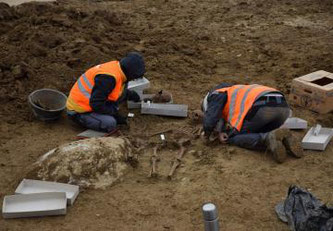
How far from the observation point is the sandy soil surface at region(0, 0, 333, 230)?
5215 millimetres

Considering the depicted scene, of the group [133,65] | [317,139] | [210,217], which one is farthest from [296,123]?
[210,217]

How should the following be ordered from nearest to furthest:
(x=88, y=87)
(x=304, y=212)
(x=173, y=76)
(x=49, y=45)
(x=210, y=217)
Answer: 1. (x=210, y=217)
2. (x=304, y=212)
3. (x=88, y=87)
4. (x=173, y=76)
5. (x=49, y=45)

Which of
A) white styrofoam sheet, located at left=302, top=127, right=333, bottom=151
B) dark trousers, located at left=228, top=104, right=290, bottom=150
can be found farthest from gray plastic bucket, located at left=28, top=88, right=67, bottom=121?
white styrofoam sheet, located at left=302, top=127, right=333, bottom=151

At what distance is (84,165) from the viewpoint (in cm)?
566

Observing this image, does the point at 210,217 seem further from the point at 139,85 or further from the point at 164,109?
the point at 139,85

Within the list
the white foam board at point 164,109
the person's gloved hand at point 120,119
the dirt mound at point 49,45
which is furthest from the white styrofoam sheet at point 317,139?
the dirt mound at point 49,45

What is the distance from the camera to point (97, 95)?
6.81 meters

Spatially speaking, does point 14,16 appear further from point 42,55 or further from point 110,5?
Result: point 110,5

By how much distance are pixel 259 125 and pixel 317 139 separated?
81cm

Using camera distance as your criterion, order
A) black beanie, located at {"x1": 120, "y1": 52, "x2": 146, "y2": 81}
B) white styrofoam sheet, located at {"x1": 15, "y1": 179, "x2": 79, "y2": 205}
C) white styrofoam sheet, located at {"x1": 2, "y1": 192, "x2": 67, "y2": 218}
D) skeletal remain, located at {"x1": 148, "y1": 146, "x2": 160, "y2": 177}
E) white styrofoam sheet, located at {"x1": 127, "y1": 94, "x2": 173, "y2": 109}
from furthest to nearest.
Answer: white styrofoam sheet, located at {"x1": 127, "y1": 94, "x2": 173, "y2": 109} → black beanie, located at {"x1": 120, "y1": 52, "x2": 146, "y2": 81} → skeletal remain, located at {"x1": 148, "y1": 146, "x2": 160, "y2": 177} → white styrofoam sheet, located at {"x1": 15, "y1": 179, "x2": 79, "y2": 205} → white styrofoam sheet, located at {"x1": 2, "y1": 192, "x2": 67, "y2": 218}

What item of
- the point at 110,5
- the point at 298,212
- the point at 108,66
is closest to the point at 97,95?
the point at 108,66

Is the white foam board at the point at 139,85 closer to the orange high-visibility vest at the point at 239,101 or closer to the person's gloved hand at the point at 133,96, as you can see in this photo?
the person's gloved hand at the point at 133,96

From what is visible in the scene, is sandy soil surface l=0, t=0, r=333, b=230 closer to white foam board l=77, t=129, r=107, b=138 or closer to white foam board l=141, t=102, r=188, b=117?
white foam board l=141, t=102, r=188, b=117

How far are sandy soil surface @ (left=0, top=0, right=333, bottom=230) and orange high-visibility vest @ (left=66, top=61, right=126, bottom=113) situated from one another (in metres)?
0.44
